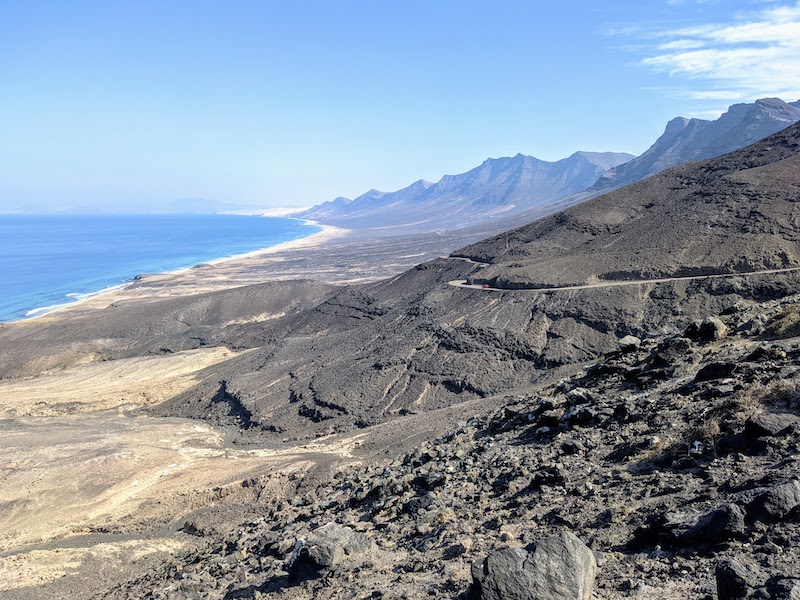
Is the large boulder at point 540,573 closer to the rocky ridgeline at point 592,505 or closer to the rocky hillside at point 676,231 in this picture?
the rocky ridgeline at point 592,505

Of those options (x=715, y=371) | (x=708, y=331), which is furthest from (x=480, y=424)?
(x=715, y=371)

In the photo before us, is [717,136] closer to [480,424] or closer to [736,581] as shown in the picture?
[480,424]

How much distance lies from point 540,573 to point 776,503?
3.05m

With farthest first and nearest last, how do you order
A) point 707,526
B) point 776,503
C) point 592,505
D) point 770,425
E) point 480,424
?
point 480,424, point 592,505, point 770,425, point 707,526, point 776,503

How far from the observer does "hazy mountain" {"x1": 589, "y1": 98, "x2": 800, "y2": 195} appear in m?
142

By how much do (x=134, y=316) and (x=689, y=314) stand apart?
5481 centimetres

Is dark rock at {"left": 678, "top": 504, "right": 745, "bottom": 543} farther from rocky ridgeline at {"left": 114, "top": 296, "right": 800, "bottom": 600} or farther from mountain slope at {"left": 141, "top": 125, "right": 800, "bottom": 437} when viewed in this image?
mountain slope at {"left": 141, "top": 125, "right": 800, "bottom": 437}

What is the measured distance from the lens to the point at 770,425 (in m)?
9.09

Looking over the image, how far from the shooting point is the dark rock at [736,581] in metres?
5.57

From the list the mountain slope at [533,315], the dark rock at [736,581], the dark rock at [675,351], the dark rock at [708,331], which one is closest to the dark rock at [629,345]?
the dark rock at [708,331]

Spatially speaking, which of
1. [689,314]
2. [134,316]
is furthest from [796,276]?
[134,316]

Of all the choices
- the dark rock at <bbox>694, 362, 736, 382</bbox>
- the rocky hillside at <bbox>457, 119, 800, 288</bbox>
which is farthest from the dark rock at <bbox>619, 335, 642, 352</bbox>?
the rocky hillside at <bbox>457, 119, 800, 288</bbox>

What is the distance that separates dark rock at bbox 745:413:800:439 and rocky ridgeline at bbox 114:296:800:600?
0.03m

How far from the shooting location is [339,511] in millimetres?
14688
